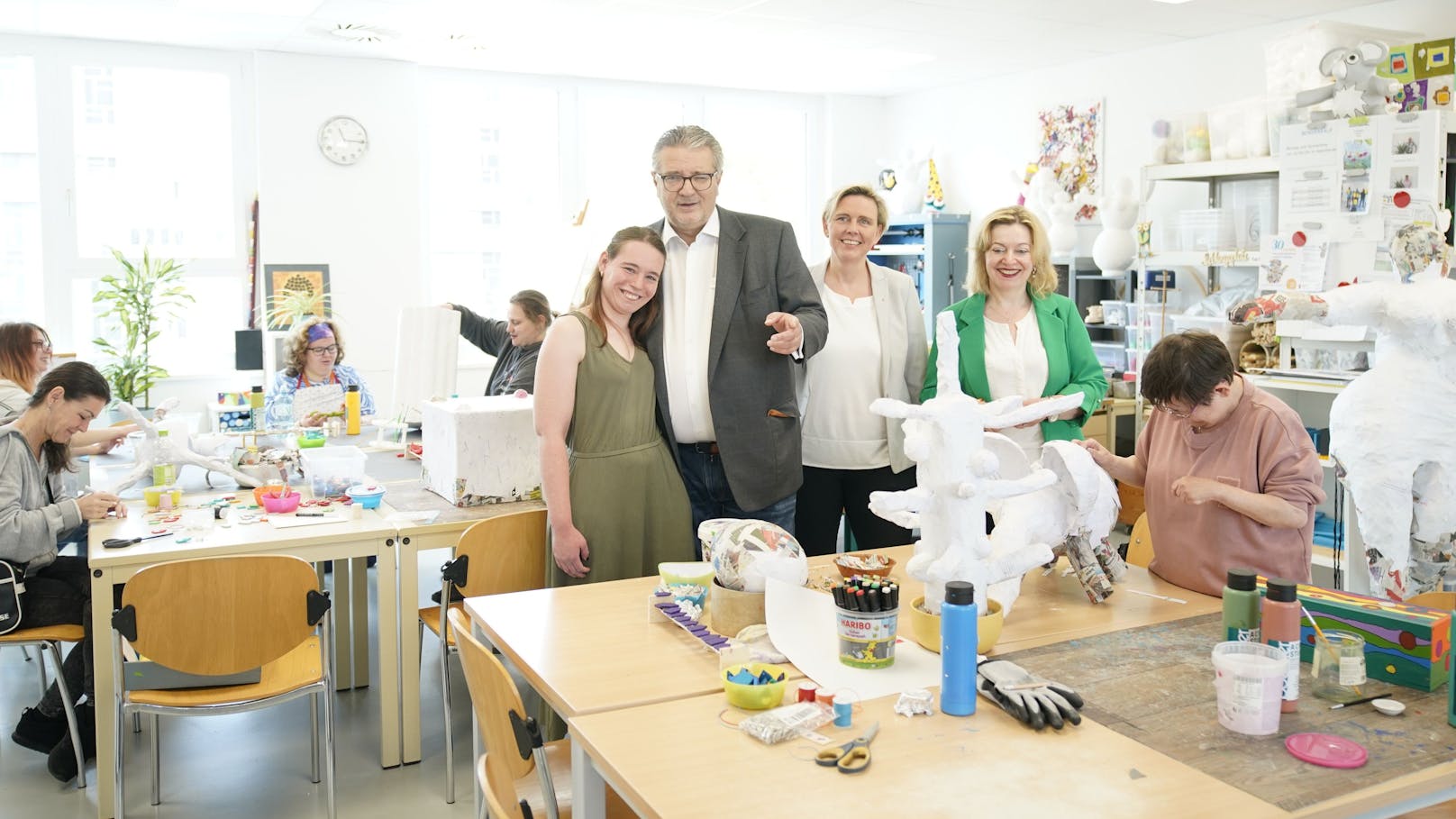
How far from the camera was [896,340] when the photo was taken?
9.78ft

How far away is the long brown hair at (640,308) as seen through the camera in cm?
251

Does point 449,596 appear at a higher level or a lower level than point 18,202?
lower

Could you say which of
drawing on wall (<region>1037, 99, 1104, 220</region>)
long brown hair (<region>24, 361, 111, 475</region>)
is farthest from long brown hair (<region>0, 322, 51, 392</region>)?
drawing on wall (<region>1037, 99, 1104, 220</region>)

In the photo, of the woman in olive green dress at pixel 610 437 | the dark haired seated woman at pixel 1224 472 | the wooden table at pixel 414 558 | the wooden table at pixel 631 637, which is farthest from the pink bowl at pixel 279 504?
the dark haired seated woman at pixel 1224 472

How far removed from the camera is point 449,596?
2859 millimetres

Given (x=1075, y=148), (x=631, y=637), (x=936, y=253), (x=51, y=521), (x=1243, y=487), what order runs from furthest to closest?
(x=936, y=253), (x=1075, y=148), (x=51, y=521), (x=1243, y=487), (x=631, y=637)

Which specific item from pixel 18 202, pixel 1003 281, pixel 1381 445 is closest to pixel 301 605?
pixel 1003 281

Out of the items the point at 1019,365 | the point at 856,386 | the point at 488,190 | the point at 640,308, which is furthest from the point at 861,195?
the point at 488,190

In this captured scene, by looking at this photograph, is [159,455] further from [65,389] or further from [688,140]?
[688,140]

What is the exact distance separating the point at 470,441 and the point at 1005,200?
548 centimetres

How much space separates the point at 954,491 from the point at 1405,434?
1380 mm

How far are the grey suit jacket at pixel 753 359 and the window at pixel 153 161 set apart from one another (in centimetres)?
534

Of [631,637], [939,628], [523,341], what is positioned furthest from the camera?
[523,341]

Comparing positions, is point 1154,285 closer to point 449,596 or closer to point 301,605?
point 449,596
